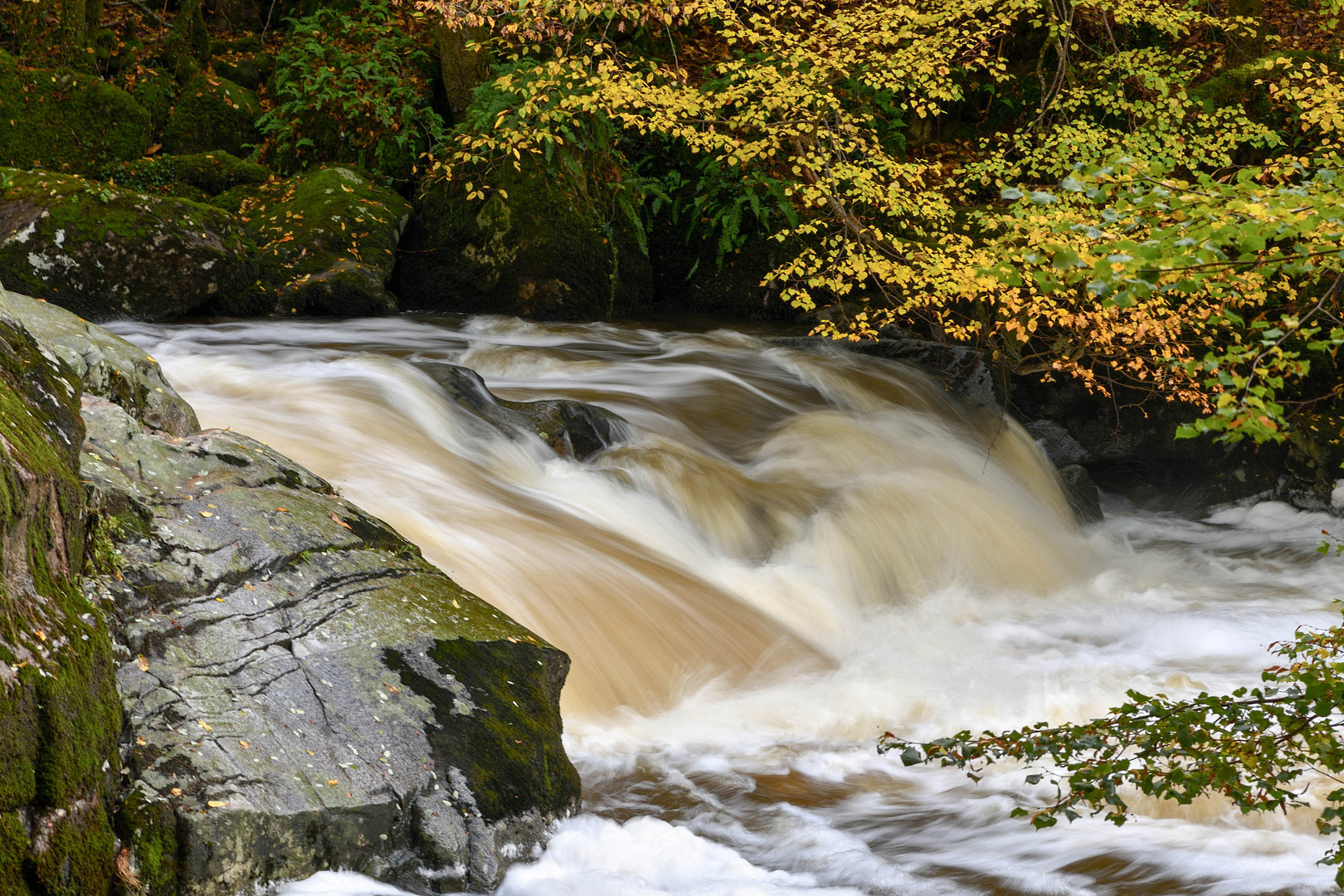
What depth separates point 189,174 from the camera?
37.1 ft

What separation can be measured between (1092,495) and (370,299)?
700 cm

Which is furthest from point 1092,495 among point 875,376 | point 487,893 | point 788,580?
point 487,893

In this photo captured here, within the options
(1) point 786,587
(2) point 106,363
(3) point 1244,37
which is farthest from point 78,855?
(3) point 1244,37

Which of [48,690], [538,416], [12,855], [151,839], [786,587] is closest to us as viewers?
[12,855]

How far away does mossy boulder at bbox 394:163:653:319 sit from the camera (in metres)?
10.9

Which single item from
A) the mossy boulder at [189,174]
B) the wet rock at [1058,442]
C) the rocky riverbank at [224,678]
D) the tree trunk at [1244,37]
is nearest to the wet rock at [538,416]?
the rocky riverbank at [224,678]

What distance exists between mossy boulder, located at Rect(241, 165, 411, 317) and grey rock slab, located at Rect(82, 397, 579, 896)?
6280 millimetres

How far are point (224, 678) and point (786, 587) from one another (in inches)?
159

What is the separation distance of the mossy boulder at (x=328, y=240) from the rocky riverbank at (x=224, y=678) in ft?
19.6

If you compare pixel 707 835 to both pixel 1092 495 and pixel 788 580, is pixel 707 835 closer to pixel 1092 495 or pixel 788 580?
pixel 788 580

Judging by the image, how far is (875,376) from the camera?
32.6 ft

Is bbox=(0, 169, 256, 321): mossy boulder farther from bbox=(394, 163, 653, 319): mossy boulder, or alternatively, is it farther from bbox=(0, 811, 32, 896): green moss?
bbox=(0, 811, 32, 896): green moss

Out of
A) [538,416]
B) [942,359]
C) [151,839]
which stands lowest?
[151,839]

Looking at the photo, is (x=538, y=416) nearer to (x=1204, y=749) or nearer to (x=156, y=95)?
(x=1204, y=749)
